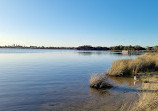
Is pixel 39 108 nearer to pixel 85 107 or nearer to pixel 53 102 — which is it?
pixel 53 102

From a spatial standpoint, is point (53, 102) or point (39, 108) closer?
point (39, 108)

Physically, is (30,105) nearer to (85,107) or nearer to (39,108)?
(39,108)

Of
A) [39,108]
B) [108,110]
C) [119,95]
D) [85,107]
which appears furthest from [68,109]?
[119,95]

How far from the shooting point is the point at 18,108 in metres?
6.58

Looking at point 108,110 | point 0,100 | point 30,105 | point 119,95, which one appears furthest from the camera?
point 119,95

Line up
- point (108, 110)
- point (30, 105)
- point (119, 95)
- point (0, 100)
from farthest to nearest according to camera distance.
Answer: point (119, 95) → point (0, 100) → point (30, 105) → point (108, 110)

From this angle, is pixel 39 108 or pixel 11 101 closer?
pixel 39 108

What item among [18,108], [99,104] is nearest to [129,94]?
[99,104]

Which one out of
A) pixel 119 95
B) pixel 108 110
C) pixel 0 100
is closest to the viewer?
pixel 108 110

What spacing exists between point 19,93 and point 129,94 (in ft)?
22.6

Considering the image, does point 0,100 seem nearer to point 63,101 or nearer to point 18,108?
point 18,108

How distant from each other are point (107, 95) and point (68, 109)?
3.03 meters

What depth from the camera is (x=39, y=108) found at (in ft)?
21.8

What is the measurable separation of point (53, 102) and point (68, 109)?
1193 mm
